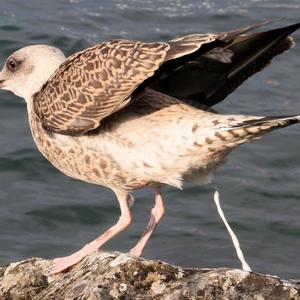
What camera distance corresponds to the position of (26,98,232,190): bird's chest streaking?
693 centimetres

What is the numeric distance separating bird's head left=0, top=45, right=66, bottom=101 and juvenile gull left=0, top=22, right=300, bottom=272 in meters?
0.12

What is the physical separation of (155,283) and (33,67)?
2702 millimetres

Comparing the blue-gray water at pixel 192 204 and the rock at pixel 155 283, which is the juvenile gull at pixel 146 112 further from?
the blue-gray water at pixel 192 204

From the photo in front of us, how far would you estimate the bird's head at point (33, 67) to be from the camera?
7.77 m

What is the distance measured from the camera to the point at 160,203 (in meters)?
7.56

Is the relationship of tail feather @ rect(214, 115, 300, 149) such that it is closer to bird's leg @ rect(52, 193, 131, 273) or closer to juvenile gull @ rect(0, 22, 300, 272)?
juvenile gull @ rect(0, 22, 300, 272)

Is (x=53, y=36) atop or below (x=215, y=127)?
below

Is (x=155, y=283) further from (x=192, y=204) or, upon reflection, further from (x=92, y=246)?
(x=192, y=204)

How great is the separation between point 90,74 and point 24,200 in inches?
155

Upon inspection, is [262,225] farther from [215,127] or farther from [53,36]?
[53,36]

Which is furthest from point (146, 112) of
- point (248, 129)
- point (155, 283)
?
point (155, 283)

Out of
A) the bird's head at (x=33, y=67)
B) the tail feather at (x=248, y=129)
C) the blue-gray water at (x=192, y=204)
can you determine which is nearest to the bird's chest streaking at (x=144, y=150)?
the tail feather at (x=248, y=129)

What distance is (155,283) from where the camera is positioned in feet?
18.0

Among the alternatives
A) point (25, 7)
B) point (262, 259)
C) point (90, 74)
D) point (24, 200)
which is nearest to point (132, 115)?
point (90, 74)
